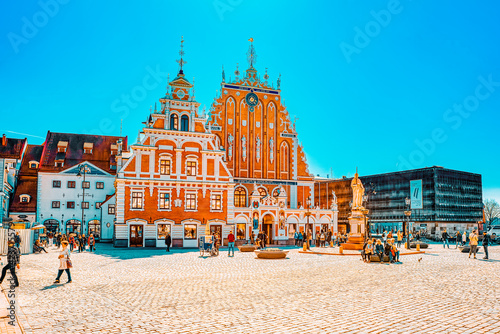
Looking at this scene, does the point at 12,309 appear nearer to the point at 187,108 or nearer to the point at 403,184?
the point at 187,108

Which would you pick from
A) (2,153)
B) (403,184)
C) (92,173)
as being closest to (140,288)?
(92,173)

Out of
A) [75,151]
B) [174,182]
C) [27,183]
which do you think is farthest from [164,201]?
[27,183]

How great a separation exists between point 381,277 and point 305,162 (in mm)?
40179

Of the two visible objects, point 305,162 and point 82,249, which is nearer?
point 82,249

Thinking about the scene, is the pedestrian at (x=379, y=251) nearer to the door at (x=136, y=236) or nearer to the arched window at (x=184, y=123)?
the door at (x=136, y=236)

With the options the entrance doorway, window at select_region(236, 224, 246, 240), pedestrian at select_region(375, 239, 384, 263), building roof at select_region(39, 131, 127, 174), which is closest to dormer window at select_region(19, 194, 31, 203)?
building roof at select_region(39, 131, 127, 174)

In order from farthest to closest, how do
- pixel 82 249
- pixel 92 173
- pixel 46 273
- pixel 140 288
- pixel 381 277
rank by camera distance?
pixel 92 173 → pixel 82 249 → pixel 46 273 → pixel 381 277 → pixel 140 288

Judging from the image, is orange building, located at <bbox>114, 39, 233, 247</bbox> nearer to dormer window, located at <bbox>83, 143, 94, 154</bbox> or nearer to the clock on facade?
the clock on facade

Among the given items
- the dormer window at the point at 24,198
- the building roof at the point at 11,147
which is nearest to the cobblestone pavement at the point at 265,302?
the dormer window at the point at 24,198

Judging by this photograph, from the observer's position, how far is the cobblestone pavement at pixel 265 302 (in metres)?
9.01

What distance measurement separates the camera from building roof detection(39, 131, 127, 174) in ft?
191

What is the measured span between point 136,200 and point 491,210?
92727 mm

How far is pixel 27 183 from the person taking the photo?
57406 millimetres

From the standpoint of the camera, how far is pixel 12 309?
9852 mm
